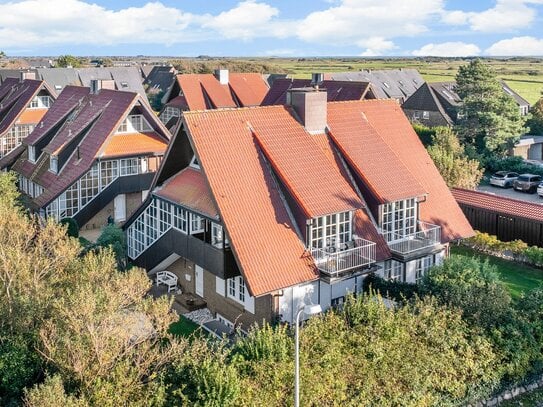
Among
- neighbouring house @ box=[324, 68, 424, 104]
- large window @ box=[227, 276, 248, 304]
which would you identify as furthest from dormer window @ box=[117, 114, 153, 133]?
neighbouring house @ box=[324, 68, 424, 104]

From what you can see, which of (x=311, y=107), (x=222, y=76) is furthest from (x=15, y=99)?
(x=311, y=107)

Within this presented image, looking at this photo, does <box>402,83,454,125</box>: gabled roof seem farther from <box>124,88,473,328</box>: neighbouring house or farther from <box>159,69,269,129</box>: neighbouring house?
<box>124,88,473,328</box>: neighbouring house

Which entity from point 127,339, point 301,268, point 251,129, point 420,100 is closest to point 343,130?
point 251,129

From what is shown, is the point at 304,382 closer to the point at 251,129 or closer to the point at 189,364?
the point at 189,364

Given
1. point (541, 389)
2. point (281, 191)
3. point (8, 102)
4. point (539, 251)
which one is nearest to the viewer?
point (541, 389)

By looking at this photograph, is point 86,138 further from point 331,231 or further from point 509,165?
point 509,165
